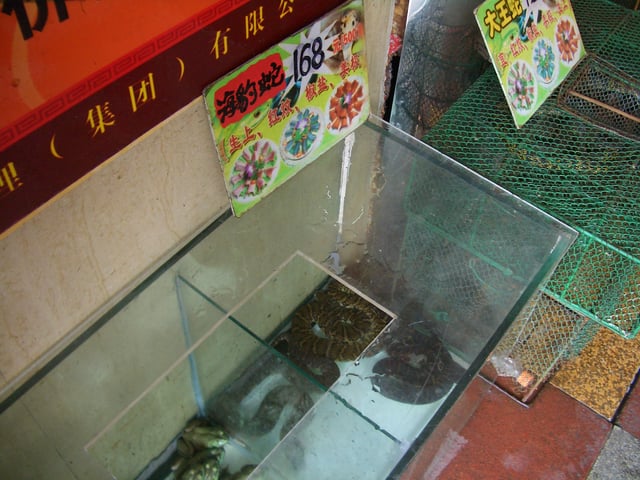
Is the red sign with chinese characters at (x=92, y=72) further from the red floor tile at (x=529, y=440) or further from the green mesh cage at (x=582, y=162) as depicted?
the red floor tile at (x=529, y=440)

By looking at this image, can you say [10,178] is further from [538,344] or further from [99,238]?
[538,344]

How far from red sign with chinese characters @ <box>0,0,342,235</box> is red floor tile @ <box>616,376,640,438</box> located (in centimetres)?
181

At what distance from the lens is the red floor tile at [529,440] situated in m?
2.04

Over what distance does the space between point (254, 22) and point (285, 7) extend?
0.09m

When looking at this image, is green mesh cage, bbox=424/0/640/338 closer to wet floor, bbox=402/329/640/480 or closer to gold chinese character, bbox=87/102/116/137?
wet floor, bbox=402/329/640/480

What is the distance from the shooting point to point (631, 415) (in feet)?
7.19

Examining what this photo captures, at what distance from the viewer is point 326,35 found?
1.36 meters

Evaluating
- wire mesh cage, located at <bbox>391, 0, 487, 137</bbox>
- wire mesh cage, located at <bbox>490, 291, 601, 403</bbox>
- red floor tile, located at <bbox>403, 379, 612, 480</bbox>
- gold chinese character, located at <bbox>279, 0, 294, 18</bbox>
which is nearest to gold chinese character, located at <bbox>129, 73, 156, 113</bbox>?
gold chinese character, located at <bbox>279, 0, 294, 18</bbox>

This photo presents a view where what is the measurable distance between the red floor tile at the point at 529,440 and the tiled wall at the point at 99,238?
1.13m

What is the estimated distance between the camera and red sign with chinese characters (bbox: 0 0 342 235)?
843 mm

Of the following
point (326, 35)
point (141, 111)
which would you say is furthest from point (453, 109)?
point (141, 111)

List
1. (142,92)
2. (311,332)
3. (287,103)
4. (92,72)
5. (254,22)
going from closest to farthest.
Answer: (92,72) → (142,92) → (254,22) → (287,103) → (311,332)

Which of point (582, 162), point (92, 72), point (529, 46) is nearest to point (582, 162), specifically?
point (582, 162)

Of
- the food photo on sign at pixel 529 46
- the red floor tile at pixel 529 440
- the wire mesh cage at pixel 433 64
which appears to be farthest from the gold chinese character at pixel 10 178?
the red floor tile at pixel 529 440
